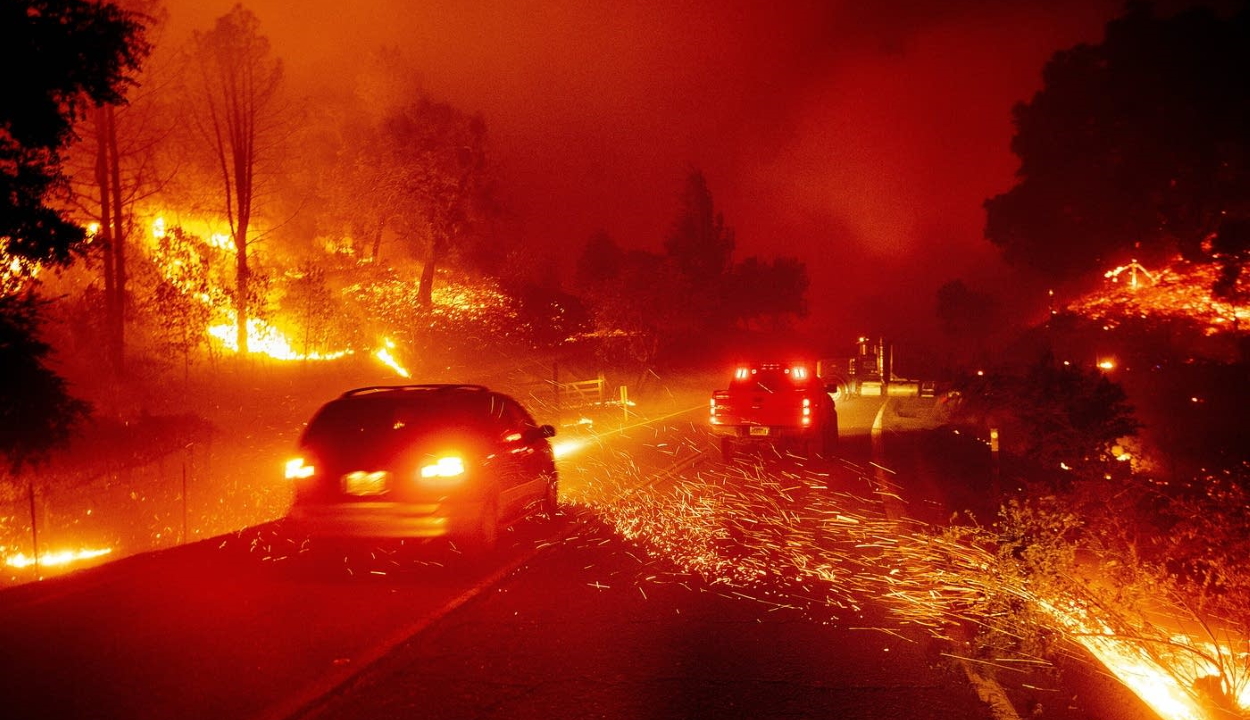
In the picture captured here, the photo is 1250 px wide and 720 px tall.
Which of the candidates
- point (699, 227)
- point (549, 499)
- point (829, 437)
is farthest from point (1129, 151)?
point (699, 227)

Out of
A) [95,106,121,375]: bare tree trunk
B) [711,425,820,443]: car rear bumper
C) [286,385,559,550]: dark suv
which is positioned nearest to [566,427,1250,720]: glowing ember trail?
[286,385,559,550]: dark suv

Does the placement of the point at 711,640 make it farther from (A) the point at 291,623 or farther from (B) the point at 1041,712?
(A) the point at 291,623

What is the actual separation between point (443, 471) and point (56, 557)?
1156 cm

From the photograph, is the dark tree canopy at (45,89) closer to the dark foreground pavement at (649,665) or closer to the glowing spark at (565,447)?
the dark foreground pavement at (649,665)

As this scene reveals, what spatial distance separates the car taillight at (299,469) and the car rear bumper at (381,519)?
0.30m

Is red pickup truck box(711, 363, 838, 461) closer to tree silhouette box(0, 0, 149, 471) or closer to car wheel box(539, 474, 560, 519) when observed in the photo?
car wheel box(539, 474, 560, 519)

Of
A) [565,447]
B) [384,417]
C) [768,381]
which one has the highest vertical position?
[384,417]

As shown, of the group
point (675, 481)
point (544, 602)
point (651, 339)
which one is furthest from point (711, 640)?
point (651, 339)

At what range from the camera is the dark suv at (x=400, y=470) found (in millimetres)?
8305

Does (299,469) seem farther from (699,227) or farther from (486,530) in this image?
(699,227)

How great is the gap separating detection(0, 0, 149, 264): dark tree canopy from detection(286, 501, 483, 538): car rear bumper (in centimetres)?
544

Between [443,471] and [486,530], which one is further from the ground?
[443,471]

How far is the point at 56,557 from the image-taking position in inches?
626

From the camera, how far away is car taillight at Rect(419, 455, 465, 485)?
8352 mm
